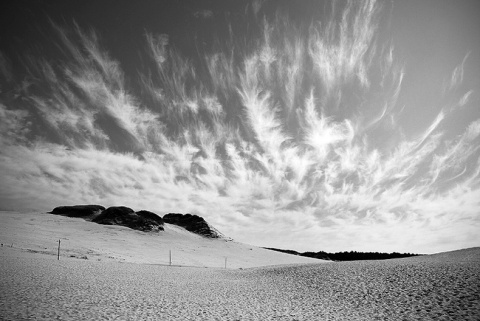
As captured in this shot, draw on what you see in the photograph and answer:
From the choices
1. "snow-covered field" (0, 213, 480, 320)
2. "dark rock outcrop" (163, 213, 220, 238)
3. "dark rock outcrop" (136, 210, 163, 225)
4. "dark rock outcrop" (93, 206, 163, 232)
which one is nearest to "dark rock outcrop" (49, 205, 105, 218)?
"dark rock outcrop" (93, 206, 163, 232)

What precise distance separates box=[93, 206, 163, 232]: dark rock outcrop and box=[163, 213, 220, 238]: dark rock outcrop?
1537cm

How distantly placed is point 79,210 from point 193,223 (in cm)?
3993

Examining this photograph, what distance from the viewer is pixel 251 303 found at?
1398 cm

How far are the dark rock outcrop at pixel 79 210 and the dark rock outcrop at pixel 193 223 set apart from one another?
26512 millimetres

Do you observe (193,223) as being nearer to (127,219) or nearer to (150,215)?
(150,215)

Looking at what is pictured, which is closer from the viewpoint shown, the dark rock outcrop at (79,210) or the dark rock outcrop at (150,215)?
the dark rock outcrop at (150,215)

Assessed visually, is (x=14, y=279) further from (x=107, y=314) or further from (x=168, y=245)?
(x=168, y=245)

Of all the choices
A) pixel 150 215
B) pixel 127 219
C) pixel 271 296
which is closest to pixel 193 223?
pixel 150 215

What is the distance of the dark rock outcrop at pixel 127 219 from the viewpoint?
74.6m

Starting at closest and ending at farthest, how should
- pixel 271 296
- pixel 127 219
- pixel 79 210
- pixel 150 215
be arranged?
pixel 271 296
pixel 127 219
pixel 150 215
pixel 79 210

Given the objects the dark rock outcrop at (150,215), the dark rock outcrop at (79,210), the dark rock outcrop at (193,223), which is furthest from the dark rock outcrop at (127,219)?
the dark rock outcrop at (193,223)

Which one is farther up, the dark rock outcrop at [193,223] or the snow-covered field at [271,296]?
the dark rock outcrop at [193,223]

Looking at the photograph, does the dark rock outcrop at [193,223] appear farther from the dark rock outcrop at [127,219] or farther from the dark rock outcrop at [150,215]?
the dark rock outcrop at [127,219]

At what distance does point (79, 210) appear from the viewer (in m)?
86.8
